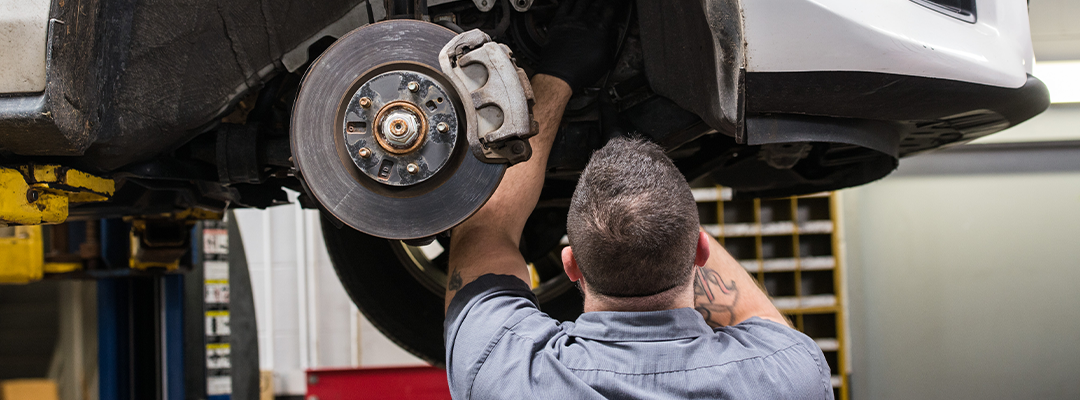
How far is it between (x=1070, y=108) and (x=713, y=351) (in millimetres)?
3633

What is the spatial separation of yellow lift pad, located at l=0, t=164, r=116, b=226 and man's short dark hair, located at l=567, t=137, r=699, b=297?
2.76ft

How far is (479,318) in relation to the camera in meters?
0.88

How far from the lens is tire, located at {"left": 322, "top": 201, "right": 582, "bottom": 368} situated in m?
2.00

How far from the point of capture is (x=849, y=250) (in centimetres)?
356

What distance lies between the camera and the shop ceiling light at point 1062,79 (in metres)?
3.28

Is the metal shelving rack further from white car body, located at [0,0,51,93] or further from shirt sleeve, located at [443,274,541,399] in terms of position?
white car body, located at [0,0,51,93]

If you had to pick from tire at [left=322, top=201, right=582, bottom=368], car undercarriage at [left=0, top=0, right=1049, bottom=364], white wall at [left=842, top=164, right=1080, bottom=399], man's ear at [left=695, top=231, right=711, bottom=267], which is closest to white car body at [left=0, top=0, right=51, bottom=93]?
car undercarriage at [left=0, top=0, right=1049, bottom=364]

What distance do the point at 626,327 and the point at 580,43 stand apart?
538 mm

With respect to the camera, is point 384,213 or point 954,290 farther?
point 954,290

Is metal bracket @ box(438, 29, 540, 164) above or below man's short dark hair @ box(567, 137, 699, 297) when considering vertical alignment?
above

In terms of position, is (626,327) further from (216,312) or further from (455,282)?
(216,312)

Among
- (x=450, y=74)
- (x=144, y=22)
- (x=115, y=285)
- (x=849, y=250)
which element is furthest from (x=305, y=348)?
(x=450, y=74)

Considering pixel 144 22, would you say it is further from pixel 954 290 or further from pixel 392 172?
pixel 954 290

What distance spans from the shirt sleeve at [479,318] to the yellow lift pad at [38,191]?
680 mm
